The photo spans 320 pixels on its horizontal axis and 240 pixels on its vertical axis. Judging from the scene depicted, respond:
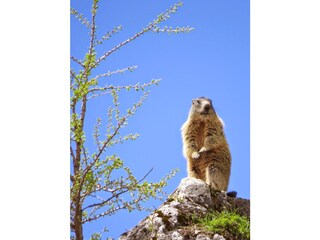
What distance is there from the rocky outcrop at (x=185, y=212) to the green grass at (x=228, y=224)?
6 cm

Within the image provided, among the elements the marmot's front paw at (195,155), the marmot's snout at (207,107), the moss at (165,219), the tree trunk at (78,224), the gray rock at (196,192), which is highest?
the marmot's snout at (207,107)

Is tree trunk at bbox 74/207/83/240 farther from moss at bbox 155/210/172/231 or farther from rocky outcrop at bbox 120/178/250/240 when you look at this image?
moss at bbox 155/210/172/231

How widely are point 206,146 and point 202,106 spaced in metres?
0.40

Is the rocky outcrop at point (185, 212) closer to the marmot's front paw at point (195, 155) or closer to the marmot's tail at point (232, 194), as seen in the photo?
the marmot's tail at point (232, 194)

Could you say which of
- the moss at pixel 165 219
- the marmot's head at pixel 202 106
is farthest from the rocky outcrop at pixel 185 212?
the marmot's head at pixel 202 106

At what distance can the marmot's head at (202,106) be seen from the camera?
593cm

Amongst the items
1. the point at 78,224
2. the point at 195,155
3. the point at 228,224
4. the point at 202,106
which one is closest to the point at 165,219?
the point at 228,224

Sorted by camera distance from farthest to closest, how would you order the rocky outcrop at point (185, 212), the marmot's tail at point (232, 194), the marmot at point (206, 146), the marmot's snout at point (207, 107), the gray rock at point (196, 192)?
the marmot's snout at point (207, 107), the marmot at point (206, 146), the marmot's tail at point (232, 194), the gray rock at point (196, 192), the rocky outcrop at point (185, 212)

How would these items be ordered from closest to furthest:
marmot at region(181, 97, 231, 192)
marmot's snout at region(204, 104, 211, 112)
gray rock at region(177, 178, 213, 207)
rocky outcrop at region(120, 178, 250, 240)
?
rocky outcrop at region(120, 178, 250, 240) → gray rock at region(177, 178, 213, 207) → marmot at region(181, 97, 231, 192) → marmot's snout at region(204, 104, 211, 112)

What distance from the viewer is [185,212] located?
4836mm

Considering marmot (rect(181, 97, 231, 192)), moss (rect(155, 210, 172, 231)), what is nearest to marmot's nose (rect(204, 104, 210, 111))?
marmot (rect(181, 97, 231, 192))

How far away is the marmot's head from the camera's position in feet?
19.4

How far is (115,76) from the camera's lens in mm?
4852
